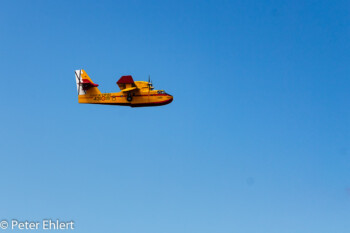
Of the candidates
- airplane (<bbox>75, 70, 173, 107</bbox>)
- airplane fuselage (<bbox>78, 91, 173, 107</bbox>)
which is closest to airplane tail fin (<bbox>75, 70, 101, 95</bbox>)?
airplane (<bbox>75, 70, 173, 107</bbox>)

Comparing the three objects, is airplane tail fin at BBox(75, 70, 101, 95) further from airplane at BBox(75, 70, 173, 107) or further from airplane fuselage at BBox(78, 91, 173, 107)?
airplane fuselage at BBox(78, 91, 173, 107)

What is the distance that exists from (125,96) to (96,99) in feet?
22.8

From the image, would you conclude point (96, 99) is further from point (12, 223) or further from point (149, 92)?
point (12, 223)

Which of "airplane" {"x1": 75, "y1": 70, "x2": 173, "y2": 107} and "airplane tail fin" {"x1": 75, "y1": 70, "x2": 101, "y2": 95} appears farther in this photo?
"airplane tail fin" {"x1": 75, "y1": 70, "x2": 101, "y2": 95}

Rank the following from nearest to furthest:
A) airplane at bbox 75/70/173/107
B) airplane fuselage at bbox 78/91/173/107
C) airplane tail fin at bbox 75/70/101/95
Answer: airplane at bbox 75/70/173/107
airplane fuselage at bbox 78/91/173/107
airplane tail fin at bbox 75/70/101/95

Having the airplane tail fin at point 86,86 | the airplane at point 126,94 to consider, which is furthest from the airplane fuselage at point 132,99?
the airplane tail fin at point 86,86

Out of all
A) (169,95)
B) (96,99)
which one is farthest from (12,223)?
(169,95)

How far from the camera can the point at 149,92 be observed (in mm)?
105312

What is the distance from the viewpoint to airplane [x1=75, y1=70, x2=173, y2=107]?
10394 cm

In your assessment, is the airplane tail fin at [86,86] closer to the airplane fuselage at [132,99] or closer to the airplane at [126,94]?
the airplane at [126,94]

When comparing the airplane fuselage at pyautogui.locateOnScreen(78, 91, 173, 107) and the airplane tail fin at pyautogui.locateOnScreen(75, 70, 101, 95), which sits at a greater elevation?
the airplane tail fin at pyautogui.locateOnScreen(75, 70, 101, 95)

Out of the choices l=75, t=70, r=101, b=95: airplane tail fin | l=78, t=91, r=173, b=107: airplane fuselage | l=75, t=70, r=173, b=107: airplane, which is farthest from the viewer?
l=75, t=70, r=101, b=95: airplane tail fin

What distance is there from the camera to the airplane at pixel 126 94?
10394 centimetres

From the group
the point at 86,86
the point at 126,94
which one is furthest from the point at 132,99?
the point at 86,86
